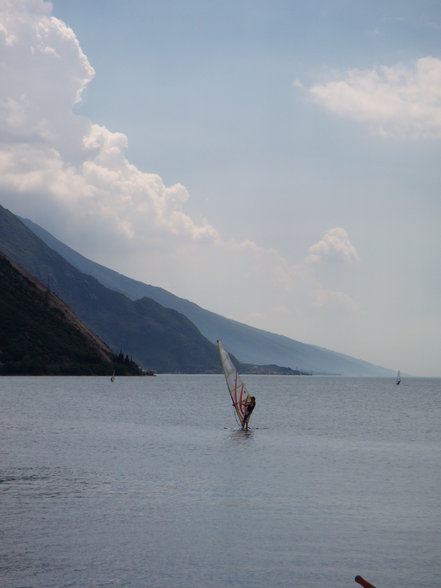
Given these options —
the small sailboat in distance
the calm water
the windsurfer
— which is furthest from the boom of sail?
the calm water

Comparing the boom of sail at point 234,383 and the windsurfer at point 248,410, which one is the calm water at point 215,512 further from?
the windsurfer at point 248,410

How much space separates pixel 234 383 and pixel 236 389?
1.94 metres

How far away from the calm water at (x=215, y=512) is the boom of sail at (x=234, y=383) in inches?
302

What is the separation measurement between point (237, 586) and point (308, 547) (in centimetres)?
563

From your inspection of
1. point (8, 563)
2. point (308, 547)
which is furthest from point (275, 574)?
point (8, 563)

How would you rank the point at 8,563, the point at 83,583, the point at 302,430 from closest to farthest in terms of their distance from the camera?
the point at 83,583 → the point at 8,563 → the point at 302,430

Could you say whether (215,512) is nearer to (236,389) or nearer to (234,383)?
(234,383)

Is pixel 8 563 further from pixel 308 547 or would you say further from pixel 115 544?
pixel 308 547

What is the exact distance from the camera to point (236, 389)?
83.4 metres

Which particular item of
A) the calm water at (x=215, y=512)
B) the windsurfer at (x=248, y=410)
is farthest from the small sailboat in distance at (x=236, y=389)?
the calm water at (x=215, y=512)

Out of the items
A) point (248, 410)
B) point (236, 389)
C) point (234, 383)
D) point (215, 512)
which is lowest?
point (215, 512)

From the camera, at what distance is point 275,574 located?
26.0 m

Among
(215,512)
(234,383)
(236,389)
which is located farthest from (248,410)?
(215,512)

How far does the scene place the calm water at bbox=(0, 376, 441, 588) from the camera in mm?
26281
